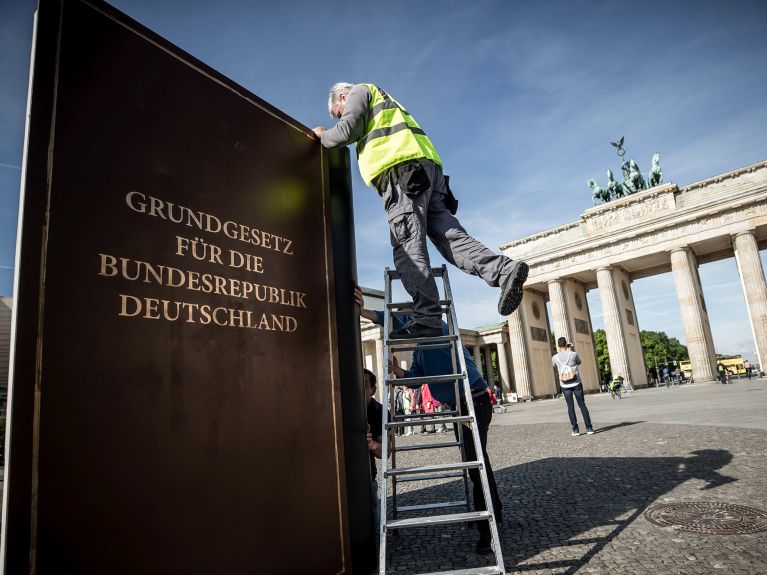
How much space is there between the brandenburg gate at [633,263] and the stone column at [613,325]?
94 mm

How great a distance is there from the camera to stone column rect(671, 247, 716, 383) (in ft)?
125

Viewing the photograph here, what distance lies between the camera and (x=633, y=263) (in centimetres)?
4644

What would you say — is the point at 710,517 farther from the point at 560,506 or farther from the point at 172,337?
the point at 172,337

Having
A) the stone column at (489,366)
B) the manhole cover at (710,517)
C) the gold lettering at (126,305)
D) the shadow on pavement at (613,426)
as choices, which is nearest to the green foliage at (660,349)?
the stone column at (489,366)

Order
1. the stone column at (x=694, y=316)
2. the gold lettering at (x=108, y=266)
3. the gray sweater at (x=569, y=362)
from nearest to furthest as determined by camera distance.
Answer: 1. the gold lettering at (x=108, y=266)
2. the gray sweater at (x=569, y=362)
3. the stone column at (x=694, y=316)

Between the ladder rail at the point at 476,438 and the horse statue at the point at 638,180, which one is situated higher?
the horse statue at the point at 638,180

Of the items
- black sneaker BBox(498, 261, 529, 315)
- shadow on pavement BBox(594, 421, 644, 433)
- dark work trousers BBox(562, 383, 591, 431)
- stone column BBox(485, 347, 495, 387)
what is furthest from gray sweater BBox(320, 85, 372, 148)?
stone column BBox(485, 347, 495, 387)

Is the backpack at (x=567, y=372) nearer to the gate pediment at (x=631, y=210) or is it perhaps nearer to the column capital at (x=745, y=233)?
the column capital at (x=745, y=233)

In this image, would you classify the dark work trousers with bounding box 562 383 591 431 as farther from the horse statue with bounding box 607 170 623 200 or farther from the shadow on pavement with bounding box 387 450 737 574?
the horse statue with bounding box 607 170 623 200

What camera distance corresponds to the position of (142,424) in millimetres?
2531

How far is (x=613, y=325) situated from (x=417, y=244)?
44508 mm

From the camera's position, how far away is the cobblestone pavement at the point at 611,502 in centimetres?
341

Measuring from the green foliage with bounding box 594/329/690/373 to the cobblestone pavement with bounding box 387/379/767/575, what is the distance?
244 ft

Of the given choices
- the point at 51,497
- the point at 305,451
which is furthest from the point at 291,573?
the point at 51,497
